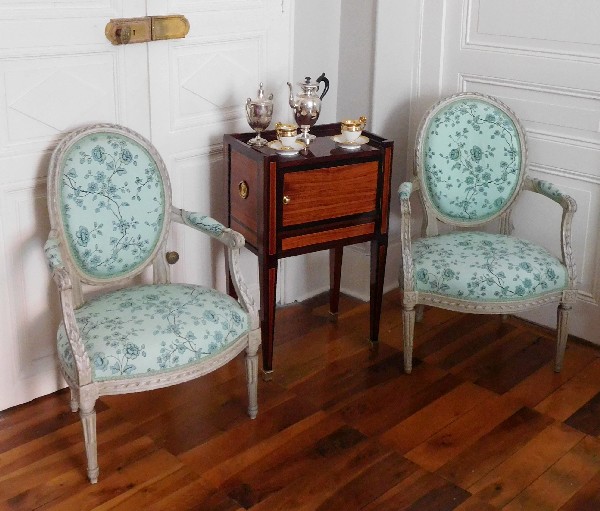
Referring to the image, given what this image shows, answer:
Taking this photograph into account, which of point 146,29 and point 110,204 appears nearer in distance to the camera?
point 110,204

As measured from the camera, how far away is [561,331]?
2.93 meters

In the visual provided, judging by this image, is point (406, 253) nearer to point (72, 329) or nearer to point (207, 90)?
point (207, 90)

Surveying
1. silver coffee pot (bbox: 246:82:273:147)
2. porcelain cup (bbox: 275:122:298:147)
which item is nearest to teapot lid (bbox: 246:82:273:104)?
silver coffee pot (bbox: 246:82:273:147)

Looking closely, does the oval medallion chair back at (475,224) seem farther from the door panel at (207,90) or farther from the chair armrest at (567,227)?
the door panel at (207,90)

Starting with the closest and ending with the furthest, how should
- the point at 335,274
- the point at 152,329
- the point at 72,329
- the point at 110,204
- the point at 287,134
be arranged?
the point at 72,329 → the point at 152,329 → the point at 110,204 → the point at 287,134 → the point at 335,274

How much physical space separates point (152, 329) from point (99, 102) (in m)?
0.79

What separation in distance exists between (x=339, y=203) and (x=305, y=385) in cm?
64

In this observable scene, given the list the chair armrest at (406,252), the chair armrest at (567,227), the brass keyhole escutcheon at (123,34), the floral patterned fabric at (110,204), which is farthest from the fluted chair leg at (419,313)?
the brass keyhole escutcheon at (123,34)

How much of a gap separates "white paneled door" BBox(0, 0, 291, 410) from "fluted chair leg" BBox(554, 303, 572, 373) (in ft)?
4.11

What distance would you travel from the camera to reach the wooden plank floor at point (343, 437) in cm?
232

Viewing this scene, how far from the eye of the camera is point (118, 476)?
2385 mm

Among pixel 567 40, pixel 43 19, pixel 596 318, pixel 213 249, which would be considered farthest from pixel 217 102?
pixel 596 318

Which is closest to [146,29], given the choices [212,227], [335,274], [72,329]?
[212,227]

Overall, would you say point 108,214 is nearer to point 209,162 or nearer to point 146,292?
point 146,292
